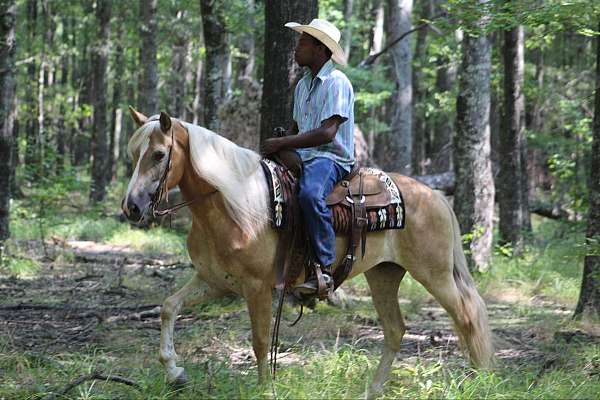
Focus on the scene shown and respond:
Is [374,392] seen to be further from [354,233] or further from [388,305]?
[354,233]

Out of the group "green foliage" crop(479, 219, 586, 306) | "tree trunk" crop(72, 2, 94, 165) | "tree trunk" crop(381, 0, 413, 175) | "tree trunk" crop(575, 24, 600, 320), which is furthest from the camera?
"tree trunk" crop(72, 2, 94, 165)

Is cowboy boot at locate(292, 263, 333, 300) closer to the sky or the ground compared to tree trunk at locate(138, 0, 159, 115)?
closer to the ground

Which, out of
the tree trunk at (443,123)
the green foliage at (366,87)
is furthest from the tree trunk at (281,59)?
the tree trunk at (443,123)

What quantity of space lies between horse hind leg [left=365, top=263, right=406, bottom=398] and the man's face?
1.89 metres

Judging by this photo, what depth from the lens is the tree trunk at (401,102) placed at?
17188 millimetres

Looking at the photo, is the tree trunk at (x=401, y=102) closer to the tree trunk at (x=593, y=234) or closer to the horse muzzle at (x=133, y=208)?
the tree trunk at (x=593, y=234)

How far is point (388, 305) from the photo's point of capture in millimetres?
6242

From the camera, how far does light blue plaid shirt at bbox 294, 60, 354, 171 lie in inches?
217

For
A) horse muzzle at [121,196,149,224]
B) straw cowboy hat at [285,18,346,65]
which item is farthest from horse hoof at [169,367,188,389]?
straw cowboy hat at [285,18,346,65]

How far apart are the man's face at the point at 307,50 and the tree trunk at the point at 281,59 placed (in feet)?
9.60

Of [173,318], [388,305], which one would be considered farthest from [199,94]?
[173,318]

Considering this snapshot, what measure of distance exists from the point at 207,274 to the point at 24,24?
30.8 metres

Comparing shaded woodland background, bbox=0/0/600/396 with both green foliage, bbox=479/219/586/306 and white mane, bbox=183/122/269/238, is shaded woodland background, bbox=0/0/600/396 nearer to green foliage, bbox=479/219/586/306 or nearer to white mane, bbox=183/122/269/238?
green foliage, bbox=479/219/586/306

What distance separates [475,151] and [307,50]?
672cm
